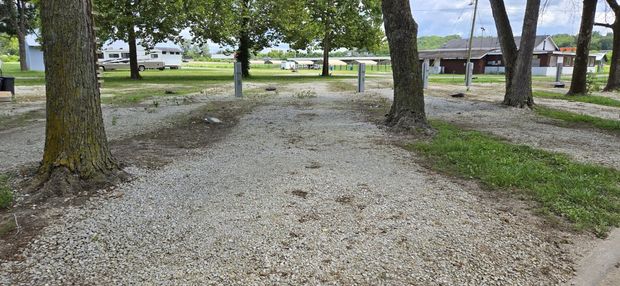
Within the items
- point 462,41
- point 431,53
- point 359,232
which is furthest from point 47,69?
point 462,41

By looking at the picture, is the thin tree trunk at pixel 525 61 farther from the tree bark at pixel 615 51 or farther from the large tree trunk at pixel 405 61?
the tree bark at pixel 615 51

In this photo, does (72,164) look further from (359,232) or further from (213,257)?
(359,232)

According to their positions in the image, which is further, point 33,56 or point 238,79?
point 33,56

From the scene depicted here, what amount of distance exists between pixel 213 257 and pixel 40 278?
1035mm

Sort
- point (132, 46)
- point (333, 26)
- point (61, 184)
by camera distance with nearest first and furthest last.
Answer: point (61, 184)
point (132, 46)
point (333, 26)

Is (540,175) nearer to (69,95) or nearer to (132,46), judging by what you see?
(69,95)

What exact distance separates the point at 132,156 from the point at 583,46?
53.8ft

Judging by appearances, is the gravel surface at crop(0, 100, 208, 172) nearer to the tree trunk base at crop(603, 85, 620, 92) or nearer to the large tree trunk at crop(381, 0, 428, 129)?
the large tree trunk at crop(381, 0, 428, 129)

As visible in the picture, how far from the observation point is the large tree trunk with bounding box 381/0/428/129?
7875mm

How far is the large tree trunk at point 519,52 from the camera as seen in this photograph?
11.7 meters

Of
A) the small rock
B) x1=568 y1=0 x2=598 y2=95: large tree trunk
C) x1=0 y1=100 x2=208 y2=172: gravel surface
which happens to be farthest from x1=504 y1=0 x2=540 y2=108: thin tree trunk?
x1=0 y1=100 x2=208 y2=172: gravel surface

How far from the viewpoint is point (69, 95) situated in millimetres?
4195

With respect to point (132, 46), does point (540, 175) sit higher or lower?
lower

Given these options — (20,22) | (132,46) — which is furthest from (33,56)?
(132,46)
